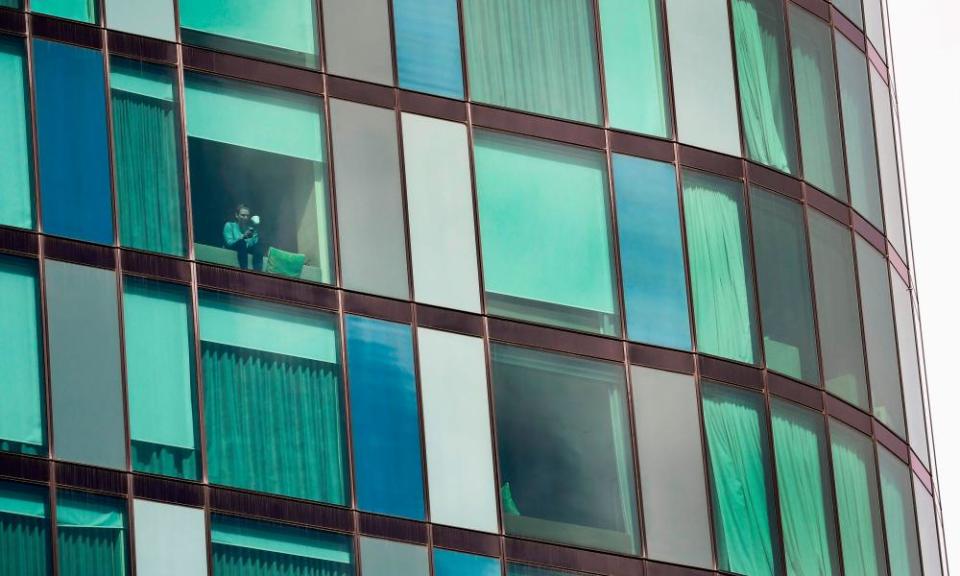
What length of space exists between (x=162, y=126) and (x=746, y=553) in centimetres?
1088

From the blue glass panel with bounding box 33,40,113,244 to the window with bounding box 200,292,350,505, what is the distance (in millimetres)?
2072

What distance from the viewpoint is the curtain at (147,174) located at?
34969mm

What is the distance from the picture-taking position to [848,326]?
132 ft

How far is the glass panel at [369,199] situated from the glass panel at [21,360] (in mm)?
4754

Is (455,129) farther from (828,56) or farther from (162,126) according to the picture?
(828,56)

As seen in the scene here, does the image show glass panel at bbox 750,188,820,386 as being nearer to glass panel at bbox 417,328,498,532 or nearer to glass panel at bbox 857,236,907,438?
glass panel at bbox 857,236,907,438

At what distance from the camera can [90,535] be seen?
33281mm

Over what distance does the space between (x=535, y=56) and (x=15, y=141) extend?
858 centimetres

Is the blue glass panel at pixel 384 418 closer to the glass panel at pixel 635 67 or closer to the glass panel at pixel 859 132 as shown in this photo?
the glass panel at pixel 635 67

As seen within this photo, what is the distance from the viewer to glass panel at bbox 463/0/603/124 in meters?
38.2

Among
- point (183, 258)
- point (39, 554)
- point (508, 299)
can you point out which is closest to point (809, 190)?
point (508, 299)

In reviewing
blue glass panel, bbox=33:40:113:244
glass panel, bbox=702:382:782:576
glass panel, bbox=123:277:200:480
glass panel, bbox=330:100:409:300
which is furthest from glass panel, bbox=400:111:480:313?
blue glass panel, bbox=33:40:113:244

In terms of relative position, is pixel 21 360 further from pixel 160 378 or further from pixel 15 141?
pixel 15 141

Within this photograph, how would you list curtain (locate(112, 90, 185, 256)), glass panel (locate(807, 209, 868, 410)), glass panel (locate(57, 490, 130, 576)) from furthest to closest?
glass panel (locate(807, 209, 868, 410)), curtain (locate(112, 90, 185, 256)), glass panel (locate(57, 490, 130, 576))
